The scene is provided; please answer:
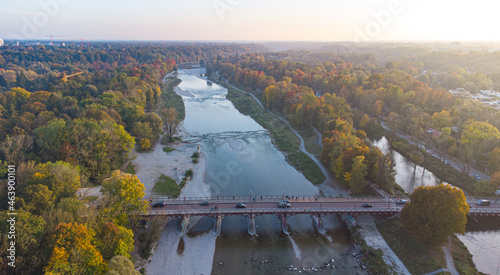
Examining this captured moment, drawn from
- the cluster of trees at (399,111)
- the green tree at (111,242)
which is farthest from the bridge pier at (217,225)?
the cluster of trees at (399,111)

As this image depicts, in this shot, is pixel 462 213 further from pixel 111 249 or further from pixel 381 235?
pixel 111 249

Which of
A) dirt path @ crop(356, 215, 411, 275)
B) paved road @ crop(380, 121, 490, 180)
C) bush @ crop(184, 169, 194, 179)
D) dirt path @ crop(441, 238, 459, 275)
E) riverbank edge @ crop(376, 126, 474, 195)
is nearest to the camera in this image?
dirt path @ crop(441, 238, 459, 275)

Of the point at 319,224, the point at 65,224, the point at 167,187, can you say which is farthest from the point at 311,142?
the point at 65,224

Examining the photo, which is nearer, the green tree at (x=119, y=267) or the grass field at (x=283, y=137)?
the green tree at (x=119, y=267)

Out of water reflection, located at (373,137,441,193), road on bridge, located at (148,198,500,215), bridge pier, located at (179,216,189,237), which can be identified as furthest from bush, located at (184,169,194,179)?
water reflection, located at (373,137,441,193)

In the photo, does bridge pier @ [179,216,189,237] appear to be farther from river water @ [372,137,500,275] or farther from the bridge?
river water @ [372,137,500,275]

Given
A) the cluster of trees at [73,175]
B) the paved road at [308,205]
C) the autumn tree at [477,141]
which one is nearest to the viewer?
the cluster of trees at [73,175]

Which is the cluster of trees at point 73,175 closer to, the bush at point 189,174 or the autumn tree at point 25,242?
the autumn tree at point 25,242
